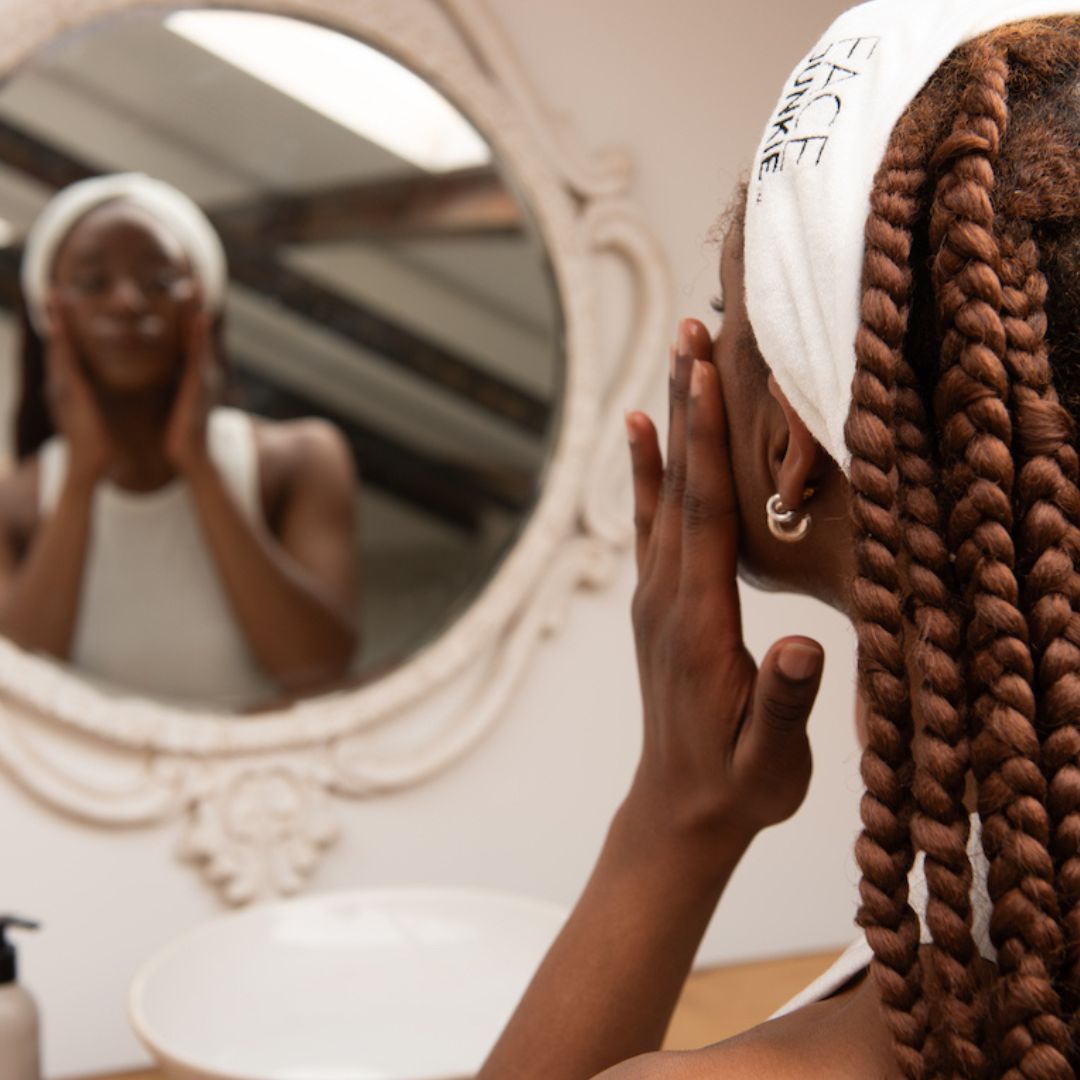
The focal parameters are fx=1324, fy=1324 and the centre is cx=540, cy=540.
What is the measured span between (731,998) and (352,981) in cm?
33

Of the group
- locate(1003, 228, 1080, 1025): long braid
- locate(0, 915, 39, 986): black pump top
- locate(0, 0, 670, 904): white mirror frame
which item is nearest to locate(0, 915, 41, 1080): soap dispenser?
locate(0, 915, 39, 986): black pump top

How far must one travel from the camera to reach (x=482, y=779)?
3.45 ft

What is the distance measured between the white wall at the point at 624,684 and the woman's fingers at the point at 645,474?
427mm

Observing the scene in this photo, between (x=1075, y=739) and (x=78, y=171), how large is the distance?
0.76 meters

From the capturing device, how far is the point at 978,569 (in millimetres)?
381

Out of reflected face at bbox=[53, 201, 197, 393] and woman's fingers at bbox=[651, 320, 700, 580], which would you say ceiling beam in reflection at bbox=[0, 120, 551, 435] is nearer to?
reflected face at bbox=[53, 201, 197, 393]

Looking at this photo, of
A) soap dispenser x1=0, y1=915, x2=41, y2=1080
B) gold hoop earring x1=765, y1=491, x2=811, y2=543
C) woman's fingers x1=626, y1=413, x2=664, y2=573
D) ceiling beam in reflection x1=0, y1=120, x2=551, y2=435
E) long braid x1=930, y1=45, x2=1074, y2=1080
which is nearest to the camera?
long braid x1=930, y1=45, x2=1074, y2=1080

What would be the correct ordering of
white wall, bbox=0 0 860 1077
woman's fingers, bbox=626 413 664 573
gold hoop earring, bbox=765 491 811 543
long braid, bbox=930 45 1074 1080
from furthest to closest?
white wall, bbox=0 0 860 1077, woman's fingers, bbox=626 413 664 573, gold hoop earring, bbox=765 491 811 543, long braid, bbox=930 45 1074 1080

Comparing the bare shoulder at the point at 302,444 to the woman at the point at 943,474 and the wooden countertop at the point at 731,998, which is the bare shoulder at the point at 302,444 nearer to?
the wooden countertop at the point at 731,998

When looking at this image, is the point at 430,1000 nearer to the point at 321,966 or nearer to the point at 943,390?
the point at 321,966

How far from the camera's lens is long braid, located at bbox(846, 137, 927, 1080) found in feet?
1.28

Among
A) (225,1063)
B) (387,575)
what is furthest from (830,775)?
(225,1063)

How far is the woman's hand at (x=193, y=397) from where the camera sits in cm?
93

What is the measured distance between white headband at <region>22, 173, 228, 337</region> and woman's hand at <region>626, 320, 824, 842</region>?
434 millimetres
